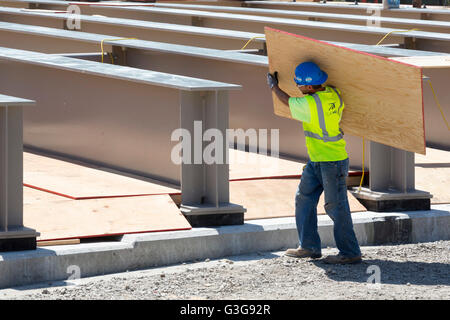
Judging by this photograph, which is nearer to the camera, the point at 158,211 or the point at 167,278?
the point at 167,278

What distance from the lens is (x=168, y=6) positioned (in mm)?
23844

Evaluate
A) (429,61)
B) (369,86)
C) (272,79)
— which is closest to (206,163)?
(272,79)

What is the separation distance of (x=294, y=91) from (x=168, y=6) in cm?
1543

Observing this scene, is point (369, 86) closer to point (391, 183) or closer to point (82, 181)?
point (391, 183)

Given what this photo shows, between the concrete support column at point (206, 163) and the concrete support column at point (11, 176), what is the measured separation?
1.63m

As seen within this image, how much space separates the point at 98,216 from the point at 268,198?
1.83 meters

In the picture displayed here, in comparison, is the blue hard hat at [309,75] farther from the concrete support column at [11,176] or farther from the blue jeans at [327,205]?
the concrete support column at [11,176]

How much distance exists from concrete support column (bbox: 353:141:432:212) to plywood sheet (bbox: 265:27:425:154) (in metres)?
1.24

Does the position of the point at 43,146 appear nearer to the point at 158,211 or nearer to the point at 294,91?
the point at 158,211

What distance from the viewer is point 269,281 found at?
774 centimetres

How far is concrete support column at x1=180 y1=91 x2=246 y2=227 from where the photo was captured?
8.79m

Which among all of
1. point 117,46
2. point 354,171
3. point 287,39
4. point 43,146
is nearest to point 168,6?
point 117,46

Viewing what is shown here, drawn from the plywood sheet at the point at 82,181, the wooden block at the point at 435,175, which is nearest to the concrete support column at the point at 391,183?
the wooden block at the point at 435,175

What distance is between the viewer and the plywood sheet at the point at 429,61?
422 inches
